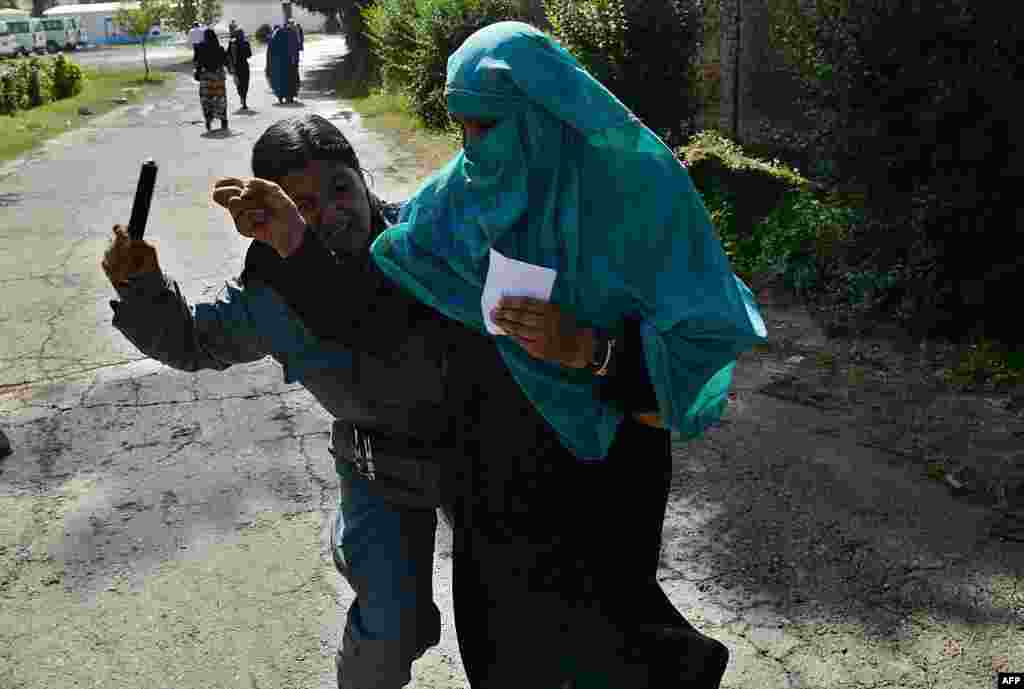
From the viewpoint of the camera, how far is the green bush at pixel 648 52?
35.4 feet

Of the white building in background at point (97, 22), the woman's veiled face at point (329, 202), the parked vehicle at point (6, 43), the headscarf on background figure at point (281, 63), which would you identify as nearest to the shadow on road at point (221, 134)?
the headscarf on background figure at point (281, 63)

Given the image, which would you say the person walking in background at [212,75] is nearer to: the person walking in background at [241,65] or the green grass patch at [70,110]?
the green grass patch at [70,110]

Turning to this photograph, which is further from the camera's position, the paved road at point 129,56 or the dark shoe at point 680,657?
the paved road at point 129,56

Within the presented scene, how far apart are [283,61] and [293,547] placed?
19.9 metres

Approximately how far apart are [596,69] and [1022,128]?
5.76 m

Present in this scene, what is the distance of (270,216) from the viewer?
2127 millimetres

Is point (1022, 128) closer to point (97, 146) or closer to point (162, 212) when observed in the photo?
point (162, 212)

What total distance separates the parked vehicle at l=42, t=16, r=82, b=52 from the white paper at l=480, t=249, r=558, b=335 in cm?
5548

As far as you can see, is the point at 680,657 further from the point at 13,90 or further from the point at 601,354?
the point at 13,90

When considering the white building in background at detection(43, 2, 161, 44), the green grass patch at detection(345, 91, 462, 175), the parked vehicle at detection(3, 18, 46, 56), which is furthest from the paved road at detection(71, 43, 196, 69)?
the green grass patch at detection(345, 91, 462, 175)

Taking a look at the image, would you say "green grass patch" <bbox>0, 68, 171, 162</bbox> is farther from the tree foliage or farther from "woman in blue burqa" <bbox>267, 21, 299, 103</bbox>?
"woman in blue burqa" <bbox>267, 21, 299, 103</bbox>

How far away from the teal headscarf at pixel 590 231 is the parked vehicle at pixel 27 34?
49.7 meters

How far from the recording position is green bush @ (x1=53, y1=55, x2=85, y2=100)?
1002 inches

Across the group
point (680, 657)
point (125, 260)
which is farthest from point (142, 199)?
point (680, 657)
